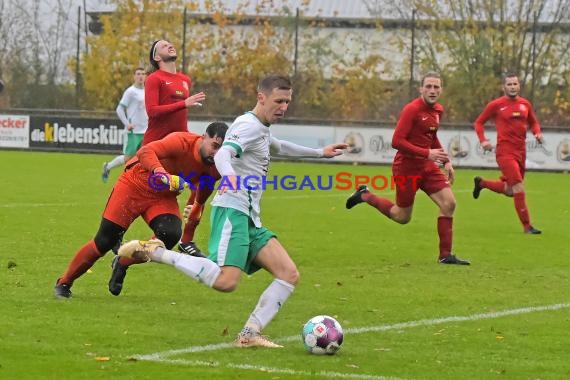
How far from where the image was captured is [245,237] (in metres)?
7.75

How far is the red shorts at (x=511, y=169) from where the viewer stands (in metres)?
16.3

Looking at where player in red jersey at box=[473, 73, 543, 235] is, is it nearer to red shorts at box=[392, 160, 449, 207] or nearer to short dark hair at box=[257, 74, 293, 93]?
red shorts at box=[392, 160, 449, 207]

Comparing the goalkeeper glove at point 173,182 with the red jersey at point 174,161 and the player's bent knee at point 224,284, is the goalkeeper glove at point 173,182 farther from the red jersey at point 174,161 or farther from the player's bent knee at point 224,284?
the player's bent knee at point 224,284

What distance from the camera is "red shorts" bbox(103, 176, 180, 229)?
921 centimetres

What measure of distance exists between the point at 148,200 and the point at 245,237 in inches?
68.0

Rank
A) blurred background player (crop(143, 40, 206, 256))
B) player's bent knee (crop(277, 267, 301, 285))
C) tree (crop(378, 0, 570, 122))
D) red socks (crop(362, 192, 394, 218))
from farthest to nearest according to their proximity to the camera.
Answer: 1. tree (crop(378, 0, 570, 122))
2. red socks (crop(362, 192, 394, 218))
3. blurred background player (crop(143, 40, 206, 256))
4. player's bent knee (crop(277, 267, 301, 285))

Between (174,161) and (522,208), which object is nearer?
(174,161)

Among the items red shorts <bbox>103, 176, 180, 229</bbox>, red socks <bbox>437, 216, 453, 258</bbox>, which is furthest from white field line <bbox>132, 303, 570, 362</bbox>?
red socks <bbox>437, 216, 453, 258</bbox>

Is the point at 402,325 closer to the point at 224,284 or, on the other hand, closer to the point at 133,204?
the point at 224,284

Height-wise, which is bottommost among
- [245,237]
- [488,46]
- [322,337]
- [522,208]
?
[522,208]

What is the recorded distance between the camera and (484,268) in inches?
477

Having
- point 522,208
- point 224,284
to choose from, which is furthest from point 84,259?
point 522,208

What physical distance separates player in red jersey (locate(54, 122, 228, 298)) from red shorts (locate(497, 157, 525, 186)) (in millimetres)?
7846

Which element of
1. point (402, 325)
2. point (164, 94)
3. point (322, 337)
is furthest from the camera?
point (164, 94)
